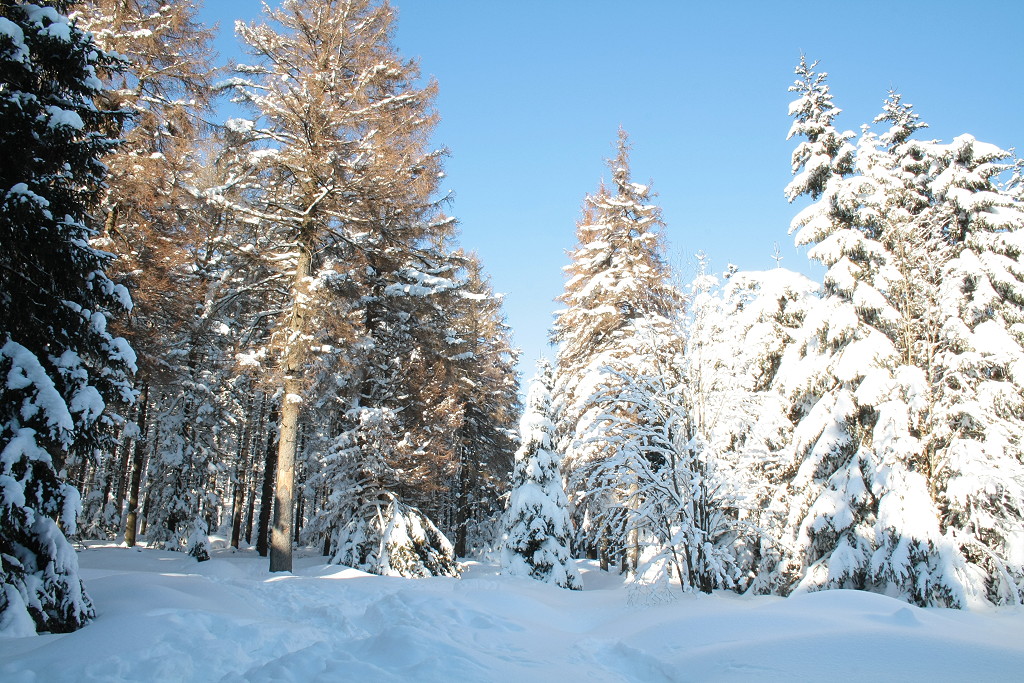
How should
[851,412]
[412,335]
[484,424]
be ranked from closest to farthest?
[851,412]
[412,335]
[484,424]

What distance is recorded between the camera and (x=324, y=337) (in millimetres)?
13570

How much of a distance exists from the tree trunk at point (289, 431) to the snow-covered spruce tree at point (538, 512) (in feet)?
22.2

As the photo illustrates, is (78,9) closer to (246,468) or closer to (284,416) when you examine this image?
(284,416)

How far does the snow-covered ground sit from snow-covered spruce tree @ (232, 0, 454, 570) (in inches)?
212

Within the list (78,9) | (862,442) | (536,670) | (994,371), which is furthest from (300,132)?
(994,371)

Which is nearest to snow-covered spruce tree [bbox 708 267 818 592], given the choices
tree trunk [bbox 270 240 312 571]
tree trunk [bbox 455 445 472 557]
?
tree trunk [bbox 270 240 312 571]

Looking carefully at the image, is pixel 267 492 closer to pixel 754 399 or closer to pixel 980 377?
pixel 754 399

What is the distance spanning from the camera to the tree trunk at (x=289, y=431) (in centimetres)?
1260

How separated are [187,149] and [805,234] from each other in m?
15.7

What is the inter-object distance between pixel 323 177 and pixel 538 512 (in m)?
11.0

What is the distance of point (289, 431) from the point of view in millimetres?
12914

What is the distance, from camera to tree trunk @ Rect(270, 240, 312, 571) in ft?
41.3

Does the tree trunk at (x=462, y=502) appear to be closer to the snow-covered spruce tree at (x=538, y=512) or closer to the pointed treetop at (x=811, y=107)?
the snow-covered spruce tree at (x=538, y=512)

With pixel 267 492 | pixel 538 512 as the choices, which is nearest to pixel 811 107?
pixel 538 512
